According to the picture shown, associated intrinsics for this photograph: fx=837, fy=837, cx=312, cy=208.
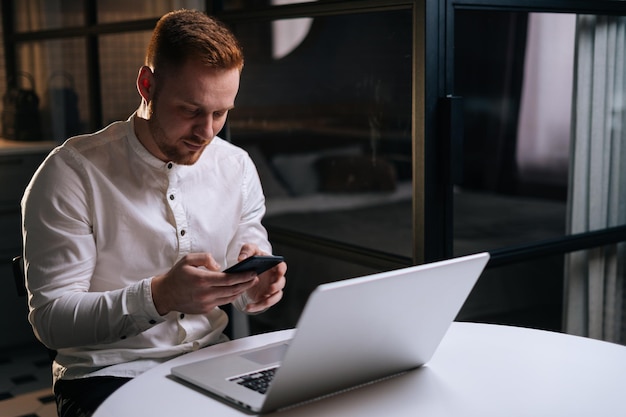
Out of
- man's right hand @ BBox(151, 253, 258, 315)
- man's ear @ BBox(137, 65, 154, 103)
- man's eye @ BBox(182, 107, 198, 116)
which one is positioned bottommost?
man's right hand @ BBox(151, 253, 258, 315)

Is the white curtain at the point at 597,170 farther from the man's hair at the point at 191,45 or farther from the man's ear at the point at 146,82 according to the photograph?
the man's ear at the point at 146,82

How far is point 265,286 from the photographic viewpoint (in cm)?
182

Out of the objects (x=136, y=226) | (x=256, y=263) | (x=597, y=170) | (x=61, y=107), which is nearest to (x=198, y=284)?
(x=256, y=263)

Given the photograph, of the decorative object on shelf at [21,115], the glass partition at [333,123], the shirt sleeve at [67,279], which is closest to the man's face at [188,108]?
the shirt sleeve at [67,279]

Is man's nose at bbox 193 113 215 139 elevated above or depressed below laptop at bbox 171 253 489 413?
above

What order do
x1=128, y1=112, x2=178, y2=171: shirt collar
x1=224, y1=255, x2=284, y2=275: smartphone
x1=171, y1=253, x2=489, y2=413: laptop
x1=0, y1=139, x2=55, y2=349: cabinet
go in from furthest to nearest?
1. x1=0, y1=139, x2=55, y2=349: cabinet
2. x1=128, y1=112, x2=178, y2=171: shirt collar
3. x1=224, y1=255, x2=284, y2=275: smartphone
4. x1=171, y1=253, x2=489, y2=413: laptop

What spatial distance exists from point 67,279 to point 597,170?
1997 millimetres

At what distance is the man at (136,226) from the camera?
1694mm

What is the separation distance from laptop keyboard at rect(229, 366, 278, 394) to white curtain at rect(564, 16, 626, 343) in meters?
1.84

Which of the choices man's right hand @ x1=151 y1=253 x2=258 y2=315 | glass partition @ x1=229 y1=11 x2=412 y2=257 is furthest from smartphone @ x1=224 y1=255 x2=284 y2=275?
glass partition @ x1=229 y1=11 x2=412 y2=257

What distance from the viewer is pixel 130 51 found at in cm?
393

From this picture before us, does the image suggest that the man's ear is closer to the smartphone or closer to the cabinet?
the smartphone

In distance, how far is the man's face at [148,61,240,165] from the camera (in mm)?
1772

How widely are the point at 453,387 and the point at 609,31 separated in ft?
6.41
